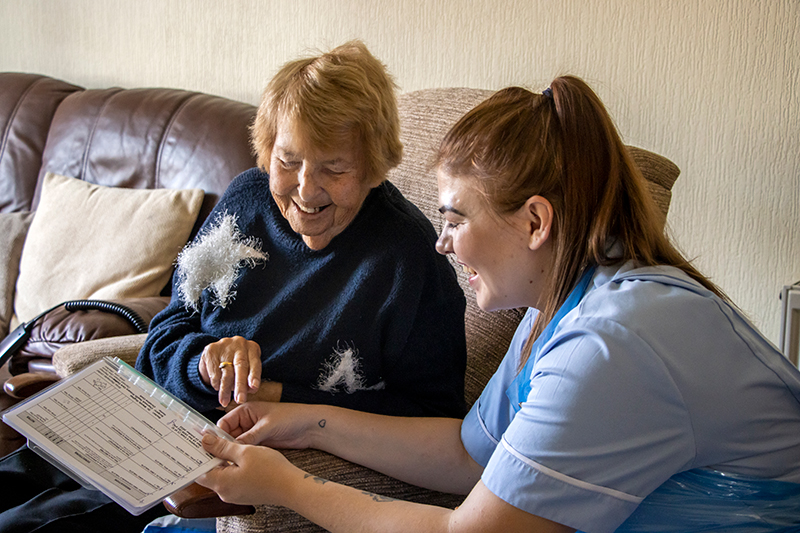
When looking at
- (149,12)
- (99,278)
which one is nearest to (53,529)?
(99,278)

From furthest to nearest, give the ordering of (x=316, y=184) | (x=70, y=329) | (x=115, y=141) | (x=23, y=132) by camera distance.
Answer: (x=23, y=132) → (x=115, y=141) → (x=70, y=329) → (x=316, y=184)

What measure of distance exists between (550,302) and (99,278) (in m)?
1.76

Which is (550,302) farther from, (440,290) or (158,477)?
(158,477)

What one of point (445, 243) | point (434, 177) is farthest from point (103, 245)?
point (445, 243)

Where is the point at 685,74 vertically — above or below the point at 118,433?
above

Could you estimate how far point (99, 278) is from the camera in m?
2.26

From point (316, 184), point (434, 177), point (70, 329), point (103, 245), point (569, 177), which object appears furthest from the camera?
point (103, 245)

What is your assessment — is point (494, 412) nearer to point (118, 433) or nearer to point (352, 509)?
point (352, 509)

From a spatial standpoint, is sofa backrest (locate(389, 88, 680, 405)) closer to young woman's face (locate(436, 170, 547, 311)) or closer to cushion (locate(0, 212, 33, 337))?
young woman's face (locate(436, 170, 547, 311))

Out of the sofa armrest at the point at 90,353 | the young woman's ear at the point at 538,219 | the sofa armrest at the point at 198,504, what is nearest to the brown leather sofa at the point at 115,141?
the sofa armrest at the point at 90,353

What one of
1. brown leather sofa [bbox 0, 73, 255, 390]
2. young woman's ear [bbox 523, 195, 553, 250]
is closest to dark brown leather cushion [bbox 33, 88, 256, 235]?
brown leather sofa [bbox 0, 73, 255, 390]

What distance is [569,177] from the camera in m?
0.92

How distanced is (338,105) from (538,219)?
0.45 meters

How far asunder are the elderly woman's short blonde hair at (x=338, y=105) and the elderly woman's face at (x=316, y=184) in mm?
19
